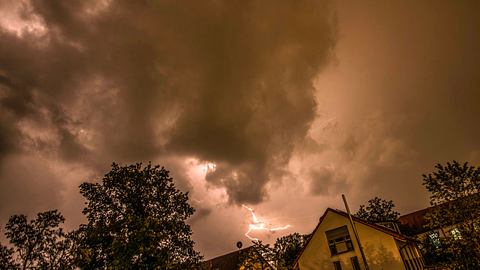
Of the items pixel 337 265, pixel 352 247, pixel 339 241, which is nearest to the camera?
pixel 352 247

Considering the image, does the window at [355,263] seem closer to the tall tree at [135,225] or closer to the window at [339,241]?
the window at [339,241]

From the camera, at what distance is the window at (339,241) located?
3094 cm

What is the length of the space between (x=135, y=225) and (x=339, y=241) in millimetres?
22947

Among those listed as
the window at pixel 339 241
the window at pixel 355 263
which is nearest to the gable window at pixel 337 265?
the window at pixel 339 241

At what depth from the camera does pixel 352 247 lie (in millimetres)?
30453

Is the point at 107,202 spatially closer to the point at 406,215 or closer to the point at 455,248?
the point at 455,248

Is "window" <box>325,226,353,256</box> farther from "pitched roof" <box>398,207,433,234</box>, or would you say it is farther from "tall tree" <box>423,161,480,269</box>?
"pitched roof" <box>398,207,433,234</box>

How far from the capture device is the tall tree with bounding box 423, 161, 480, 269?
20547 millimetres

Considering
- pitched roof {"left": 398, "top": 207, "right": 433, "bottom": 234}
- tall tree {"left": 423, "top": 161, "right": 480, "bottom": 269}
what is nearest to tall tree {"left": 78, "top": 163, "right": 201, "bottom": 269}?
tall tree {"left": 423, "top": 161, "right": 480, "bottom": 269}

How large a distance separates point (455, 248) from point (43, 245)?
43.9 metres

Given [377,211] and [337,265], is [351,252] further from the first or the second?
[377,211]

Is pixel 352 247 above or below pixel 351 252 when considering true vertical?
above

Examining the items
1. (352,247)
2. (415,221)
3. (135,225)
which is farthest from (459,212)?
(415,221)

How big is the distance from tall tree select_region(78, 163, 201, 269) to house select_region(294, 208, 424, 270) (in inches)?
570
